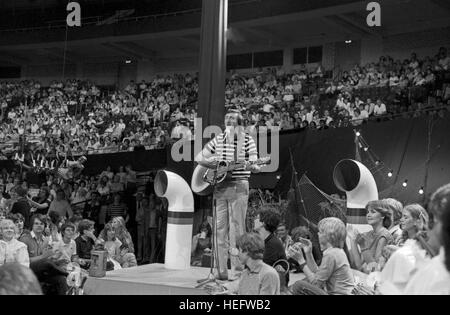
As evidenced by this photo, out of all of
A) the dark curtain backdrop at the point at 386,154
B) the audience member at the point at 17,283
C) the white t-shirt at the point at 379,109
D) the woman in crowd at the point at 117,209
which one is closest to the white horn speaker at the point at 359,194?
the dark curtain backdrop at the point at 386,154

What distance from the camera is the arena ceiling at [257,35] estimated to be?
17.4 m

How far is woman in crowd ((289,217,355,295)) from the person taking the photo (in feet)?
14.5

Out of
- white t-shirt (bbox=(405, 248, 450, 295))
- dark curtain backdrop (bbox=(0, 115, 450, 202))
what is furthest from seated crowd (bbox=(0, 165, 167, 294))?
white t-shirt (bbox=(405, 248, 450, 295))

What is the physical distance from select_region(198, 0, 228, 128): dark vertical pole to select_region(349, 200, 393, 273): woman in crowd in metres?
3.37

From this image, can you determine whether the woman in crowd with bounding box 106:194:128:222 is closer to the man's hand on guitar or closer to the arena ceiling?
the man's hand on guitar

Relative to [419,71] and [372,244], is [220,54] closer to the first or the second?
[372,244]

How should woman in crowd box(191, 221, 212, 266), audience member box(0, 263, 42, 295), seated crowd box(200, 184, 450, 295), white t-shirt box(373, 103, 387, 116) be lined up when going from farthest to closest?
white t-shirt box(373, 103, 387, 116) → woman in crowd box(191, 221, 212, 266) → seated crowd box(200, 184, 450, 295) → audience member box(0, 263, 42, 295)

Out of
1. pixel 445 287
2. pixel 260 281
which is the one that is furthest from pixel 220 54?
pixel 445 287

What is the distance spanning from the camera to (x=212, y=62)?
8.48 m

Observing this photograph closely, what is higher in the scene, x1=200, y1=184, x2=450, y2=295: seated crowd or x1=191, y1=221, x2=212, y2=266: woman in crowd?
x1=200, y1=184, x2=450, y2=295: seated crowd

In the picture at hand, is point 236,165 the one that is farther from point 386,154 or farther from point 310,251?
point 386,154

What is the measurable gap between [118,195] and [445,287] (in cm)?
1090

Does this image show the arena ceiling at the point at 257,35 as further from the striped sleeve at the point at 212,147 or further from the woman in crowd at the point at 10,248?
the woman in crowd at the point at 10,248

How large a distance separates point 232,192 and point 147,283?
1141mm
